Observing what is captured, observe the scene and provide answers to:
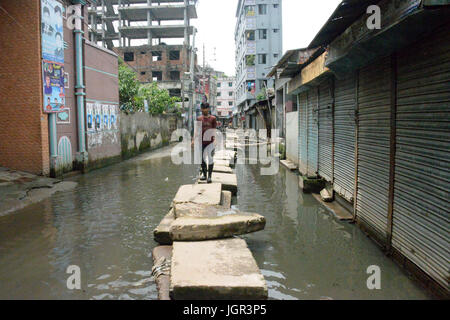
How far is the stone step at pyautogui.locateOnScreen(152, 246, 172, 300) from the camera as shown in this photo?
12.5 feet

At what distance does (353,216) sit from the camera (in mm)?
6734

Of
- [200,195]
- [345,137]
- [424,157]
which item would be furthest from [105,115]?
[424,157]

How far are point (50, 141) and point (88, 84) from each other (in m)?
3.70

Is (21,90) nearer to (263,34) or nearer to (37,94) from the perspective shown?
A: (37,94)

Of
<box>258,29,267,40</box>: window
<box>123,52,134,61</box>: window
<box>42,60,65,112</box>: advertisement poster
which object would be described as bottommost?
<box>42,60,65,112</box>: advertisement poster

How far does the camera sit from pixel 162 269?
4312 mm

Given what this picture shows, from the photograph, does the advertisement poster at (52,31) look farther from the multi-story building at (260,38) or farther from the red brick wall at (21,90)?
the multi-story building at (260,38)

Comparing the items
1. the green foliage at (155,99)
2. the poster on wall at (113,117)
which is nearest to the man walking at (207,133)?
the poster on wall at (113,117)

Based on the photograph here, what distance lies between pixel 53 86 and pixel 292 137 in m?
→ 8.85

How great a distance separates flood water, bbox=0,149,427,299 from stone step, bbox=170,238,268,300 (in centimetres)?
37

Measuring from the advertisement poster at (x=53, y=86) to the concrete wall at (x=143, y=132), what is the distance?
6.36 meters

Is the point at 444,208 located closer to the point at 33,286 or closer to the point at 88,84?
the point at 33,286

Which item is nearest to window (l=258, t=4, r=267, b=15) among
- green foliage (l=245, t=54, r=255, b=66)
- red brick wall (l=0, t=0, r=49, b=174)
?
green foliage (l=245, t=54, r=255, b=66)

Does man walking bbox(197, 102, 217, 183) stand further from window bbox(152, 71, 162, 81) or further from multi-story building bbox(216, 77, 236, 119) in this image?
multi-story building bbox(216, 77, 236, 119)
